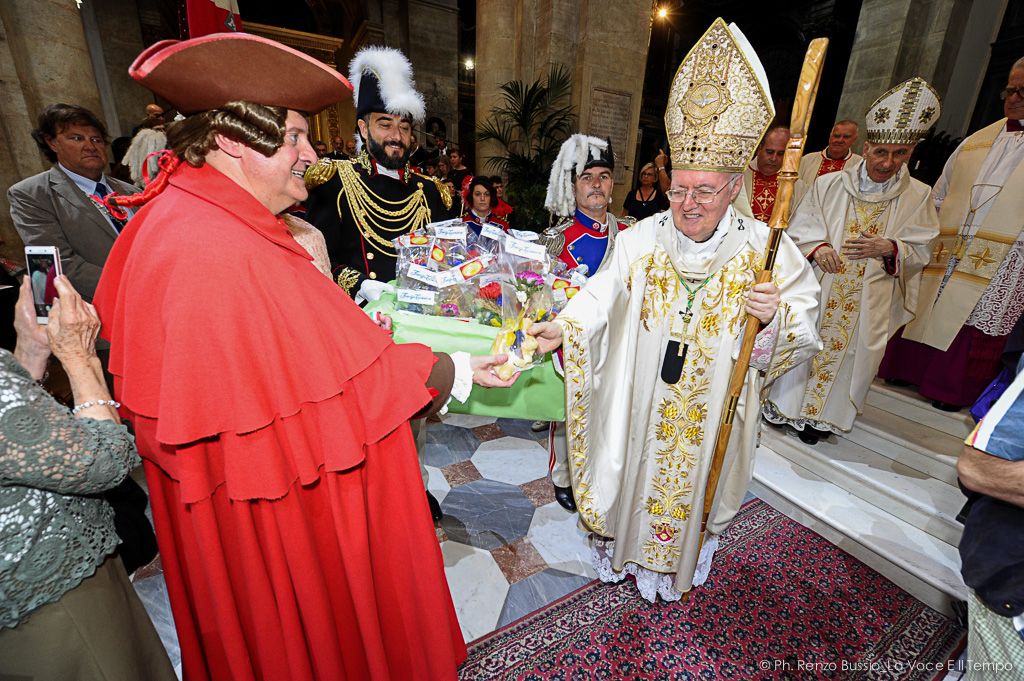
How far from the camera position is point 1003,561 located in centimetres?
120

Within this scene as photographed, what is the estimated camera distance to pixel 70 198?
304cm

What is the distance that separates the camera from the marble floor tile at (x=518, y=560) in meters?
2.43

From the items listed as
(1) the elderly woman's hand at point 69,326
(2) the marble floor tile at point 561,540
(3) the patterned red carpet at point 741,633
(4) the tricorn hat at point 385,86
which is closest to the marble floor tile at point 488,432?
(2) the marble floor tile at point 561,540

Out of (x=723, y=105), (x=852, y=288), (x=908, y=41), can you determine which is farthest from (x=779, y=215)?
(x=908, y=41)

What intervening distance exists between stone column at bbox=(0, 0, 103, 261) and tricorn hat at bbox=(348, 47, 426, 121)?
380cm

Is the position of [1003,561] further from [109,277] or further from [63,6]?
[63,6]

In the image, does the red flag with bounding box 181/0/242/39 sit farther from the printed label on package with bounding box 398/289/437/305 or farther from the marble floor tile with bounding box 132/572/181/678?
the marble floor tile with bounding box 132/572/181/678

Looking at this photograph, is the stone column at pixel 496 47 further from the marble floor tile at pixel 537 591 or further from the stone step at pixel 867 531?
the marble floor tile at pixel 537 591

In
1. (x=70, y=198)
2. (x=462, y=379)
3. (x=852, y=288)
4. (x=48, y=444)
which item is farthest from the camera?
(x=852, y=288)

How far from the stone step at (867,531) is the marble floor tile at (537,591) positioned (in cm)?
172

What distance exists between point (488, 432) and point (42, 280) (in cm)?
320

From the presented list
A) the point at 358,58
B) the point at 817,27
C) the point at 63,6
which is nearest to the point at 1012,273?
the point at 358,58

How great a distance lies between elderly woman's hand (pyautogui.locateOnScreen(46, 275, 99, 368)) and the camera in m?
1.08

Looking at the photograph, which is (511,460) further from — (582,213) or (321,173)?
(321,173)
